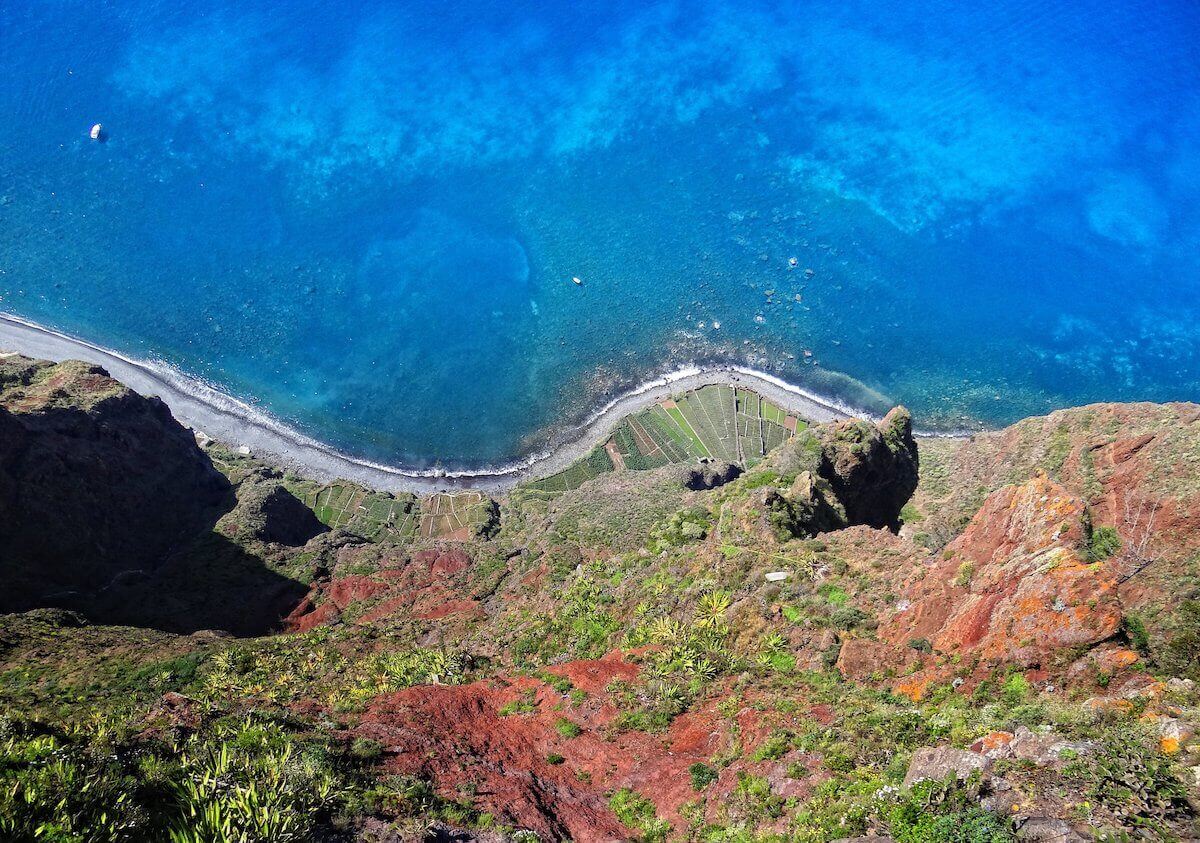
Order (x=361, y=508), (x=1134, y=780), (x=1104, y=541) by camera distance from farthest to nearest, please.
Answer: (x=361, y=508) < (x=1104, y=541) < (x=1134, y=780)

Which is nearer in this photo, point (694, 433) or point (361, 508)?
point (361, 508)

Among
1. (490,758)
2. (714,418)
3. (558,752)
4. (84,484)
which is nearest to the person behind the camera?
(490,758)

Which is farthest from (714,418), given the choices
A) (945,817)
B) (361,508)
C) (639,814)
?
(945,817)

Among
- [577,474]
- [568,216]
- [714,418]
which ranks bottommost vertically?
[577,474]

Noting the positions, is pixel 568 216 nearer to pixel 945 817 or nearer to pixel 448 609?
pixel 448 609

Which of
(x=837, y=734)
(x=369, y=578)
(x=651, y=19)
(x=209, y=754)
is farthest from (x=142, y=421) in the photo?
(x=651, y=19)

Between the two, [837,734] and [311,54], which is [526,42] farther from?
[837,734]

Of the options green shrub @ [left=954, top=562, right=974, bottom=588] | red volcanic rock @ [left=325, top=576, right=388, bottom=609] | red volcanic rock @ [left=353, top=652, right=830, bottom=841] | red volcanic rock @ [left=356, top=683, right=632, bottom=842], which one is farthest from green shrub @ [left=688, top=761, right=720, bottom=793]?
red volcanic rock @ [left=325, top=576, right=388, bottom=609]

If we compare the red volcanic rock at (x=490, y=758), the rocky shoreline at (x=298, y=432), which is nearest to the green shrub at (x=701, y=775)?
the red volcanic rock at (x=490, y=758)
